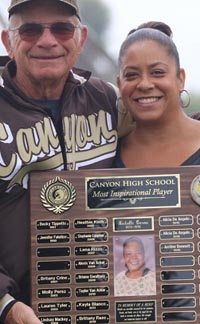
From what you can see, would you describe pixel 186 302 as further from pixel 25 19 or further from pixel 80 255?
pixel 25 19

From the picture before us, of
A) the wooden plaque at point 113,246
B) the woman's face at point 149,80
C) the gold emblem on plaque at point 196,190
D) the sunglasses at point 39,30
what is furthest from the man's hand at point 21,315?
the sunglasses at point 39,30

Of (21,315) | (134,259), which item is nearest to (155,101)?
(134,259)

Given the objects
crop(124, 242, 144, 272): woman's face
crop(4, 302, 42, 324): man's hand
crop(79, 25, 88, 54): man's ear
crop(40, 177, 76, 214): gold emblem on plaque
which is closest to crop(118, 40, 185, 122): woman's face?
crop(79, 25, 88, 54): man's ear

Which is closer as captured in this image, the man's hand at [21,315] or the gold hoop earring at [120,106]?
the man's hand at [21,315]

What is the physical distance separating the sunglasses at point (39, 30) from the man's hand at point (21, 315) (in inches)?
40.1

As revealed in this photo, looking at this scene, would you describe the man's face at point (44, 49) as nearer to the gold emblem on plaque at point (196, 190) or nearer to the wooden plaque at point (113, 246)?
the wooden plaque at point (113, 246)

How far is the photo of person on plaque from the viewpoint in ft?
11.3

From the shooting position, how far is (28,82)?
149 inches

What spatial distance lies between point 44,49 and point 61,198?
1.99 ft

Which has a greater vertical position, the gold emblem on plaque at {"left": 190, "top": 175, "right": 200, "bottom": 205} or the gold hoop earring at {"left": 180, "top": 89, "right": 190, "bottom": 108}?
the gold hoop earring at {"left": 180, "top": 89, "right": 190, "bottom": 108}

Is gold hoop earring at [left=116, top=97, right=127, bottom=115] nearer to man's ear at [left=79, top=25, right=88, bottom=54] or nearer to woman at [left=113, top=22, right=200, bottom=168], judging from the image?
woman at [left=113, top=22, right=200, bottom=168]

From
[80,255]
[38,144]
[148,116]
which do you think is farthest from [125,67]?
[80,255]

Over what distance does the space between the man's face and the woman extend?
0.22 meters

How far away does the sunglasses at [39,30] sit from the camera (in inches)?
147
